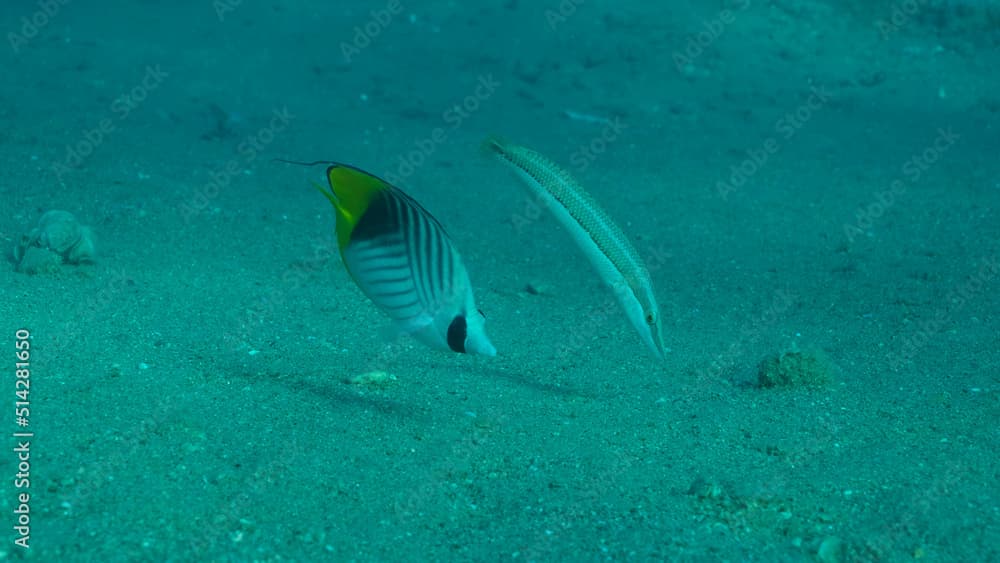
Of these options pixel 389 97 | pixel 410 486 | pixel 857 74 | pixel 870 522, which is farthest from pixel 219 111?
pixel 857 74

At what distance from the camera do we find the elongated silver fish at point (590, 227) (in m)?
2.59

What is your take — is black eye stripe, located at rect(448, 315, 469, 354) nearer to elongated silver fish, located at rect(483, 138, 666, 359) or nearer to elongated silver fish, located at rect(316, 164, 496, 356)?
elongated silver fish, located at rect(316, 164, 496, 356)

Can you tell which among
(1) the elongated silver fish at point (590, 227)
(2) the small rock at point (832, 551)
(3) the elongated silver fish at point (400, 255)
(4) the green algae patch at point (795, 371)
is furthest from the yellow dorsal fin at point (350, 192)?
(4) the green algae patch at point (795, 371)

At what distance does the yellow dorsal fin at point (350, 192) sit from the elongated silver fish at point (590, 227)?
1.47 ft

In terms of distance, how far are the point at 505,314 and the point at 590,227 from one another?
115 inches

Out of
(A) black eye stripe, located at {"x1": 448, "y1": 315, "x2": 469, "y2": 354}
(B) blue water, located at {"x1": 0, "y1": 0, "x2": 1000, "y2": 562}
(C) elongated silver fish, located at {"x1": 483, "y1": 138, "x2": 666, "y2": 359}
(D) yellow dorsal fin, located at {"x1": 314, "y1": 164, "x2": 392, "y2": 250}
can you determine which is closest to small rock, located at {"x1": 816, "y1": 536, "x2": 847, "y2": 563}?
(B) blue water, located at {"x1": 0, "y1": 0, "x2": 1000, "y2": 562}

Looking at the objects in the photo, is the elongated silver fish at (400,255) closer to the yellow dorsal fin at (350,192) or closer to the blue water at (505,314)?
the yellow dorsal fin at (350,192)

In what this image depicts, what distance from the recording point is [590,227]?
2680 millimetres

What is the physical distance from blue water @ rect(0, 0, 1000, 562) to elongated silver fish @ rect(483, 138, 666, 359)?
181mm

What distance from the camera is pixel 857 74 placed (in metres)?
12.5

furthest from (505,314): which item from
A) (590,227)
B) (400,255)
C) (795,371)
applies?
(400,255)

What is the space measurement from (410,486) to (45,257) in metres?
3.61

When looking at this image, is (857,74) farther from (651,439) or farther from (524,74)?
(651,439)

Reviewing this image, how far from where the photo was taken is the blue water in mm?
2812
